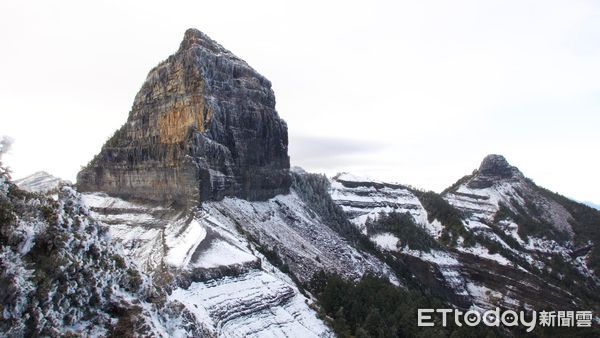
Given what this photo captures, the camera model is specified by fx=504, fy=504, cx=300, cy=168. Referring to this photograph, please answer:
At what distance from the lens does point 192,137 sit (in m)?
63.1

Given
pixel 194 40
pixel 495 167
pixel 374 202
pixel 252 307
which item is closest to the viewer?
pixel 252 307

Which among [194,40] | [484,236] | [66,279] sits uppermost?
[194,40]

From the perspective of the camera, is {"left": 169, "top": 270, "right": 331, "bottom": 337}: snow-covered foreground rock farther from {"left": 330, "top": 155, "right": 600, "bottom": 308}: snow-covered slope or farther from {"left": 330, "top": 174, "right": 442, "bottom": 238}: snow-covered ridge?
{"left": 330, "top": 174, "right": 442, "bottom": 238}: snow-covered ridge

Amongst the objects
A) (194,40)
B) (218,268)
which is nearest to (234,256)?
(218,268)

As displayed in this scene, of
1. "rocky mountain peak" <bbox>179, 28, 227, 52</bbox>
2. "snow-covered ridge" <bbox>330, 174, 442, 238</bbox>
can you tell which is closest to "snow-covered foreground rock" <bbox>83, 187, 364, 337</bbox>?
"rocky mountain peak" <bbox>179, 28, 227, 52</bbox>

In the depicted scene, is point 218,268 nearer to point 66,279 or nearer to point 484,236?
point 66,279

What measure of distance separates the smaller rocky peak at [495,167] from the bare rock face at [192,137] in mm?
80255

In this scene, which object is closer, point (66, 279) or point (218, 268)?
point (66, 279)

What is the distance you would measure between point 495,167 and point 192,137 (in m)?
102

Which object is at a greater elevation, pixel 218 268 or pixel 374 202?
pixel 374 202

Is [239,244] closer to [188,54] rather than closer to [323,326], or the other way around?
[323,326]

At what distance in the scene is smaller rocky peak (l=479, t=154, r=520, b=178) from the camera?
13862cm

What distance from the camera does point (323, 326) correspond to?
44.9m

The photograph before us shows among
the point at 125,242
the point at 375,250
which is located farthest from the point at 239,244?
the point at 375,250
